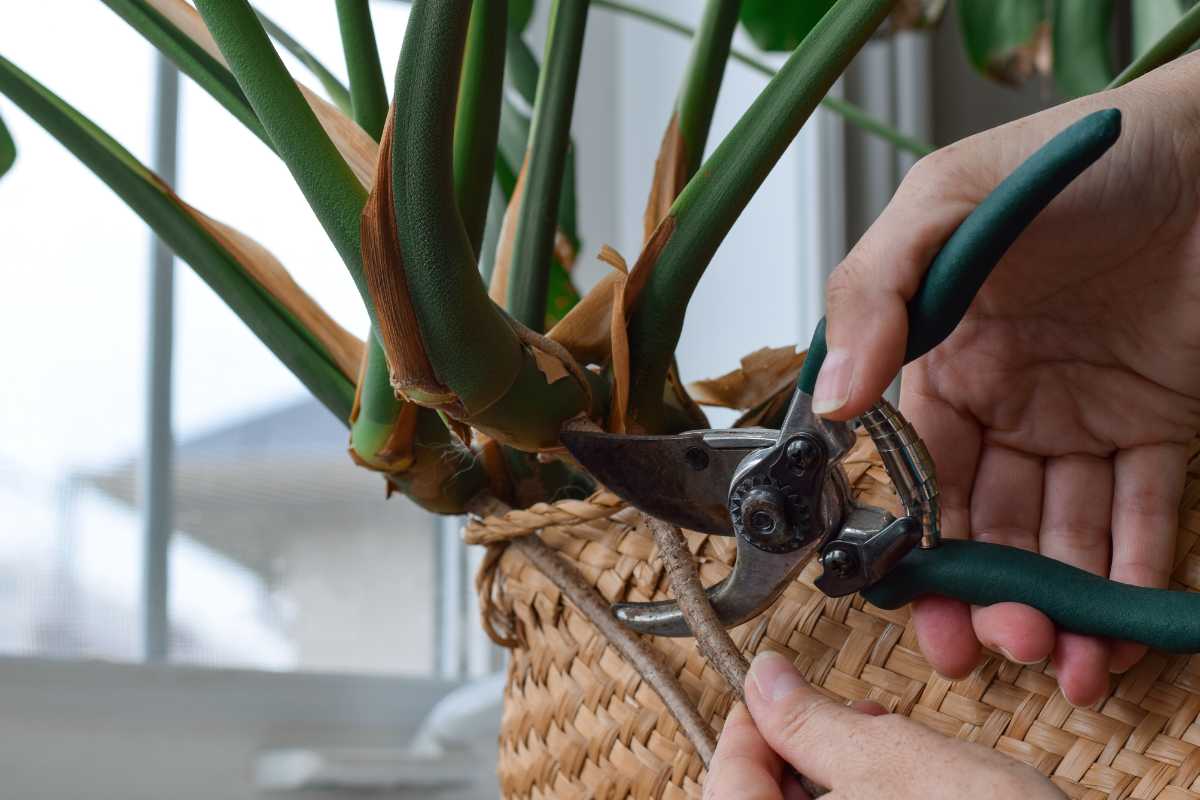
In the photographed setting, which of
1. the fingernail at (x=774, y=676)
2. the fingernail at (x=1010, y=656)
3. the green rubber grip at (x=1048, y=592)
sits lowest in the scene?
the fingernail at (x=774, y=676)

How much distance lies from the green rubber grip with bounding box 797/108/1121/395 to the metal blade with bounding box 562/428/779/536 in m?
0.03

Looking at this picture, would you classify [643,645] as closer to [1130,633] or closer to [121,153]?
[1130,633]

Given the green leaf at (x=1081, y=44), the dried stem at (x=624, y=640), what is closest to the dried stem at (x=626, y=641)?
the dried stem at (x=624, y=640)

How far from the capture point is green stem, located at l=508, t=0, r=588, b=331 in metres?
0.41

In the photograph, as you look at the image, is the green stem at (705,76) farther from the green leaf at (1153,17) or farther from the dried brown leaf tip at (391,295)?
the green leaf at (1153,17)

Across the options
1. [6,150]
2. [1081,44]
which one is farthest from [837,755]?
[1081,44]

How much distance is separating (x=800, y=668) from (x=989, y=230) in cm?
13

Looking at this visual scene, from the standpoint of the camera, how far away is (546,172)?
0.41m

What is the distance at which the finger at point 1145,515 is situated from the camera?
0.31 meters

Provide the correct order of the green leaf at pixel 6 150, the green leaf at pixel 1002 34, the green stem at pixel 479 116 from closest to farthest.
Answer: the green stem at pixel 479 116 < the green leaf at pixel 6 150 < the green leaf at pixel 1002 34

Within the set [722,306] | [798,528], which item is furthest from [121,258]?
[798,528]

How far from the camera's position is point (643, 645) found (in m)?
0.35

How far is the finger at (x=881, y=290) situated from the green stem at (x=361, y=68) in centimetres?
16

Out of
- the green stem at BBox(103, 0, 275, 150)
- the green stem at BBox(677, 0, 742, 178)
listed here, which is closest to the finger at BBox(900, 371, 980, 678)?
the green stem at BBox(677, 0, 742, 178)
